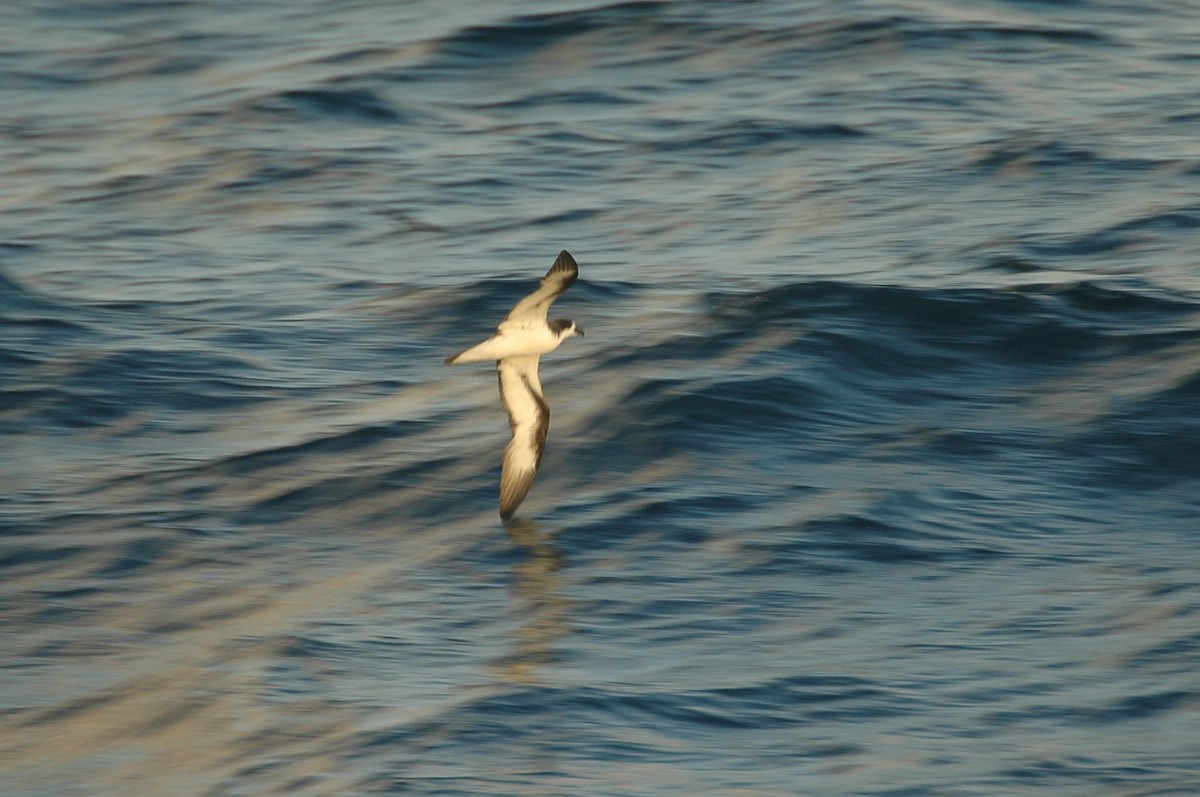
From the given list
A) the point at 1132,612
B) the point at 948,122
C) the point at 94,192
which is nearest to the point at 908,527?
the point at 1132,612

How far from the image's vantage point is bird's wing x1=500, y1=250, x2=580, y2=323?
8.04 m

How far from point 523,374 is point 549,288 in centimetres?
141

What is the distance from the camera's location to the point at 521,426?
965cm

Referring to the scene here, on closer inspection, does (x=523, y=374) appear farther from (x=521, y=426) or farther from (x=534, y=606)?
(x=534, y=606)

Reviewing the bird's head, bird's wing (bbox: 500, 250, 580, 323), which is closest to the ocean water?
the bird's head

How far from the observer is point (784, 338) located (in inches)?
457

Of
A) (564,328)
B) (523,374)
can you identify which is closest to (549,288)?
(564,328)

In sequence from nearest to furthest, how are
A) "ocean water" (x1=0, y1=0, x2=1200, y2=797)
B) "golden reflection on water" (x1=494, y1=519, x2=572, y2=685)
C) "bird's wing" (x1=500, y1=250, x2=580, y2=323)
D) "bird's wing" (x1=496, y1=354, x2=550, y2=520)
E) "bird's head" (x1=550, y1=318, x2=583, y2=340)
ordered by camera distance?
"ocean water" (x1=0, y1=0, x2=1200, y2=797) < "golden reflection on water" (x1=494, y1=519, x2=572, y2=685) < "bird's wing" (x1=500, y1=250, x2=580, y2=323) < "bird's head" (x1=550, y1=318, x2=583, y2=340) < "bird's wing" (x1=496, y1=354, x2=550, y2=520)

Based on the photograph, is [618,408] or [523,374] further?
[618,408]

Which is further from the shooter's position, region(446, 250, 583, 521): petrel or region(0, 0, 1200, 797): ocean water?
region(446, 250, 583, 521): petrel

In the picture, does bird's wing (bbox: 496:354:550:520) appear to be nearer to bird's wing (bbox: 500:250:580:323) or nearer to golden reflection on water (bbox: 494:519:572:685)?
golden reflection on water (bbox: 494:519:572:685)

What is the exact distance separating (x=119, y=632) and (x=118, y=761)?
45.1 inches

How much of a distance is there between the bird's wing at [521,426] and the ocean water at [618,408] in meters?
0.24

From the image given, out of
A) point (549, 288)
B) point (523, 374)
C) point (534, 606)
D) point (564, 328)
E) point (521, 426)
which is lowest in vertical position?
point (534, 606)
